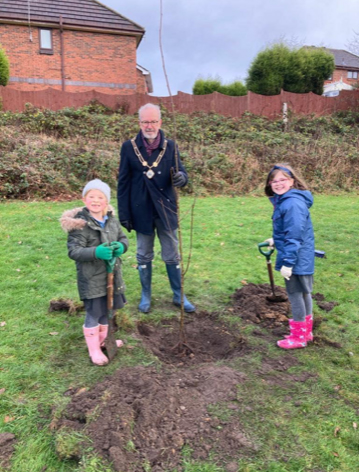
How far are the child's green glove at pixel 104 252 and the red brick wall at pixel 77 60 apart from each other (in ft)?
65.0

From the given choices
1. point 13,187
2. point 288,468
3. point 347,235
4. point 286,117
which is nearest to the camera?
point 288,468

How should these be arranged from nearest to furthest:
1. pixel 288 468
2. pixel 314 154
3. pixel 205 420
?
pixel 288 468, pixel 205 420, pixel 314 154

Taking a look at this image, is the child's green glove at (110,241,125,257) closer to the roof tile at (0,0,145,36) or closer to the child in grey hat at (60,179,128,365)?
the child in grey hat at (60,179,128,365)

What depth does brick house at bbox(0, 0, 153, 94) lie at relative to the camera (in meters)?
19.3

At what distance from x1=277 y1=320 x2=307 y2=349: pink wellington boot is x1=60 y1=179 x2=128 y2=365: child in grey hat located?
156 centimetres

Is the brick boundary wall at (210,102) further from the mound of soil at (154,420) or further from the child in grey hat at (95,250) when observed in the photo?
the mound of soil at (154,420)

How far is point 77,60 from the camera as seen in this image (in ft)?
66.6

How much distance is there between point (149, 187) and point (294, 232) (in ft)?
5.10

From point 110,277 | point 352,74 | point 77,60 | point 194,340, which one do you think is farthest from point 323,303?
point 352,74

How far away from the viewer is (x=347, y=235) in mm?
7418

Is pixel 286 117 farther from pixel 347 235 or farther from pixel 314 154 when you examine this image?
pixel 347 235

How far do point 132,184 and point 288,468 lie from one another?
9.39 ft

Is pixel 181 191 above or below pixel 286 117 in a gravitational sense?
below

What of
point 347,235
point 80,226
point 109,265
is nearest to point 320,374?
point 109,265
